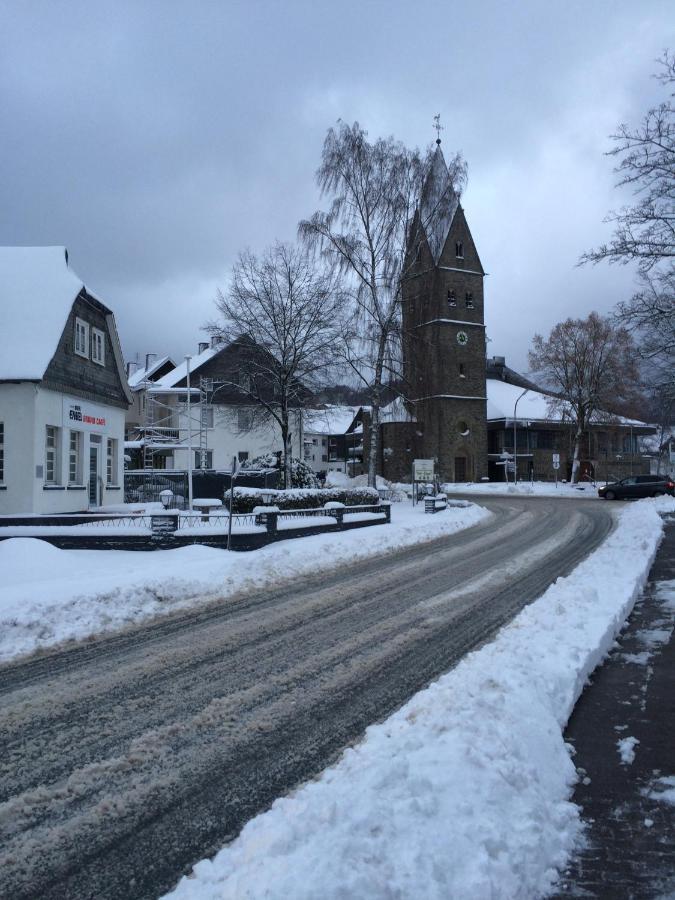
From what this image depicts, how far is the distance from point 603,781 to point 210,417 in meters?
46.4

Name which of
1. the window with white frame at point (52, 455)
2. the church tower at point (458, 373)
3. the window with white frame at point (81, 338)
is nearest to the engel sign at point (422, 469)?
the window with white frame at point (81, 338)

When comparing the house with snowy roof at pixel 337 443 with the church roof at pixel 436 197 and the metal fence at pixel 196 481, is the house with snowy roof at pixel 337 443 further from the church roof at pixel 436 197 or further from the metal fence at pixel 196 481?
the church roof at pixel 436 197

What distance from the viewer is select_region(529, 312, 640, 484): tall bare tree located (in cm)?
5409

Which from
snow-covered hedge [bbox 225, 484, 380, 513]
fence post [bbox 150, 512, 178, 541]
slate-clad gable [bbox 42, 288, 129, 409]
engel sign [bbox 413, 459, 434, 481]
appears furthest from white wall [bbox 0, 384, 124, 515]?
engel sign [bbox 413, 459, 434, 481]

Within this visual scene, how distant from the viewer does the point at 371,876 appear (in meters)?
3.04

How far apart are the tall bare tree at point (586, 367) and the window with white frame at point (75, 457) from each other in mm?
41593

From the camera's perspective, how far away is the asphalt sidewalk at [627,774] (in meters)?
3.52

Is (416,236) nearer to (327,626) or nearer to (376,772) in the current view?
(327,626)

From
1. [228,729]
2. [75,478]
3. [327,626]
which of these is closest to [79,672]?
[228,729]

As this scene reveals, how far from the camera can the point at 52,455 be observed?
835 inches

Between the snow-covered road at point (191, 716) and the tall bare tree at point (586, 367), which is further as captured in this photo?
the tall bare tree at point (586, 367)

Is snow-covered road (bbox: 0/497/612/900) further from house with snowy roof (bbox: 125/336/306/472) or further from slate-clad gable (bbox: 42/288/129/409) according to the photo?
house with snowy roof (bbox: 125/336/306/472)

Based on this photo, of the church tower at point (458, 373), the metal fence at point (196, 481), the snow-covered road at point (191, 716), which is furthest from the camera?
the church tower at point (458, 373)

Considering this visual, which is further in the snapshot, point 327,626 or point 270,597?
point 270,597
